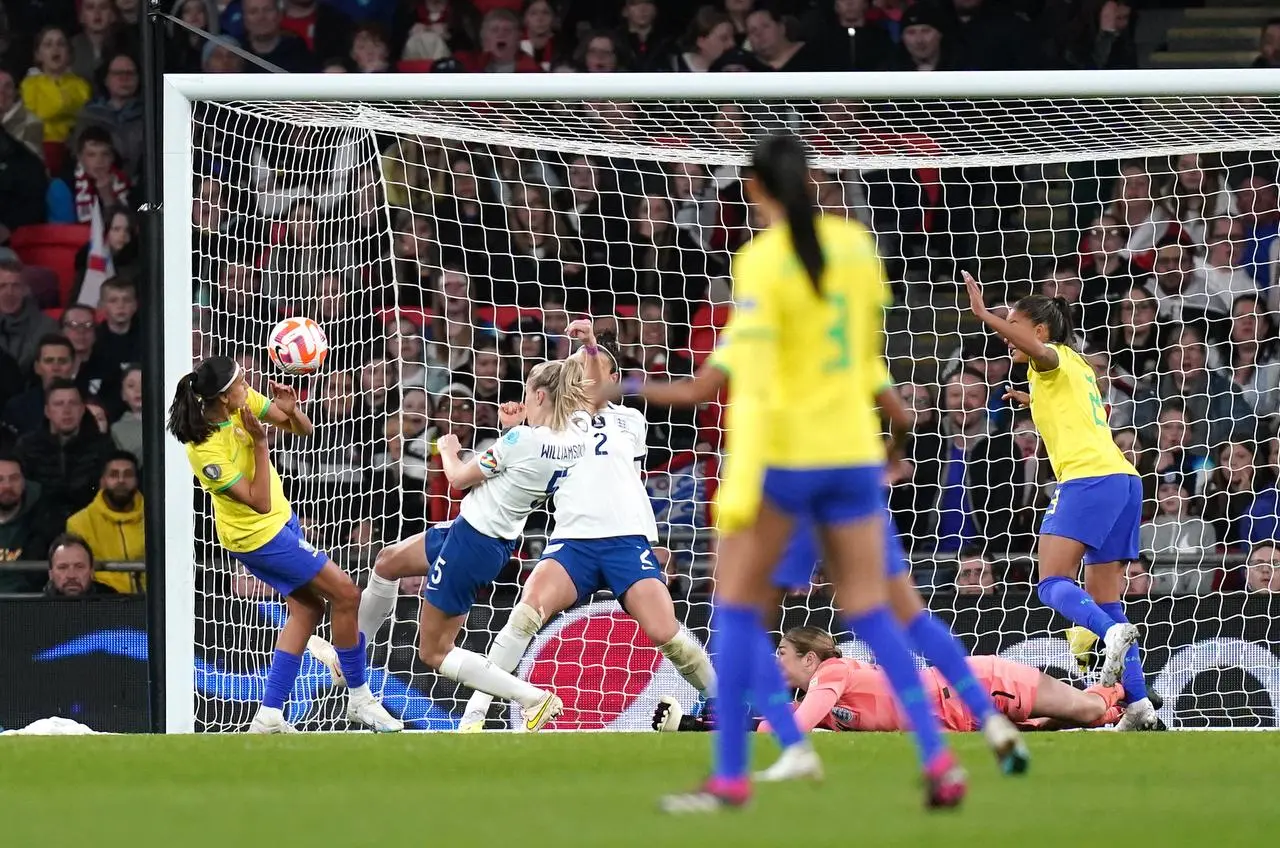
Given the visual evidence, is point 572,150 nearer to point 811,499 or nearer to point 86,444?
point 86,444

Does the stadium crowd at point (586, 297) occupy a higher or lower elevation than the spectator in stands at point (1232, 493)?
higher

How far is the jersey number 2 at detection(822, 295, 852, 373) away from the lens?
14.8 ft

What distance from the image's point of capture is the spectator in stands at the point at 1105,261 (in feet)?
38.4

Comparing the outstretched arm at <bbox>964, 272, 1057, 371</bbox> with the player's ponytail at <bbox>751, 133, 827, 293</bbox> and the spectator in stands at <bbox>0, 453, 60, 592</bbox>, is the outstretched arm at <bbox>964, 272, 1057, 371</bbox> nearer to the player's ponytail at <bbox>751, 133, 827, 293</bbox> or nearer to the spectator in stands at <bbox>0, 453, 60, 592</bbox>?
the player's ponytail at <bbox>751, 133, 827, 293</bbox>

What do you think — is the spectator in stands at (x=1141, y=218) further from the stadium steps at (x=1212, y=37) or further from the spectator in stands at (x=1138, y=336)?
the stadium steps at (x=1212, y=37)

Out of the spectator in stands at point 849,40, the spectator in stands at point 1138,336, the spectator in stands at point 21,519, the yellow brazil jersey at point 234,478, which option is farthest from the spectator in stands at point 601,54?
the yellow brazil jersey at point 234,478

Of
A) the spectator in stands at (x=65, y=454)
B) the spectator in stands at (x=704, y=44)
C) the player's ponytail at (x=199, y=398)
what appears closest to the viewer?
the player's ponytail at (x=199, y=398)

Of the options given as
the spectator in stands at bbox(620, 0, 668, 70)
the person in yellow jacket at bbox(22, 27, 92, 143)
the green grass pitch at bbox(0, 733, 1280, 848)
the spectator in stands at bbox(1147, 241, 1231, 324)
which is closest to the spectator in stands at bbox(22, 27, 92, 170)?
the person in yellow jacket at bbox(22, 27, 92, 143)

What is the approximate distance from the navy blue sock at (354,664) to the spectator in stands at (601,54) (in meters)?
5.65

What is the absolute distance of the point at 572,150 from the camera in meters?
10.2

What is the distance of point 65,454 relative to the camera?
1202cm

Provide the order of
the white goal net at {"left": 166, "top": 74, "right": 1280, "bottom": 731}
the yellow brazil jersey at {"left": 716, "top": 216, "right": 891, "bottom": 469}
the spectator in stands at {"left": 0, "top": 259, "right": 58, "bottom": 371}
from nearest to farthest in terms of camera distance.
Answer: the yellow brazil jersey at {"left": 716, "top": 216, "right": 891, "bottom": 469}
the white goal net at {"left": 166, "top": 74, "right": 1280, "bottom": 731}
the spectator in stands at {"left": 0, "top": 259, "right": 58, "bottom": 371}

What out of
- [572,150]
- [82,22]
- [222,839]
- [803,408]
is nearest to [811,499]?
[803,408]

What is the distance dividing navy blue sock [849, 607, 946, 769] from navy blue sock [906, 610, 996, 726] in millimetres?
618
